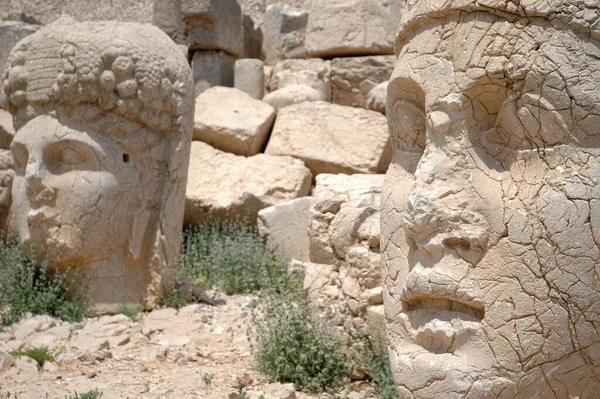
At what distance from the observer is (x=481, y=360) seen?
91.6 inches

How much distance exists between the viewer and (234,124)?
9.16m

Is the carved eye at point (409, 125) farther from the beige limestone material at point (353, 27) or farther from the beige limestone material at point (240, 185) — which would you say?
the beige limestone material at point (353, 27)

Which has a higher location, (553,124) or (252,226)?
(553,124)

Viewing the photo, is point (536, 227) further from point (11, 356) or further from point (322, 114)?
point (322, 114)

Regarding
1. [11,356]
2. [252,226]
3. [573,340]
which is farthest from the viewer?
[252,226]

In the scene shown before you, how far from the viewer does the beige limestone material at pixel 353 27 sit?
428 inches

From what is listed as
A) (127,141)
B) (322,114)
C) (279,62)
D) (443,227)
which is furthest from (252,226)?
(443,227)

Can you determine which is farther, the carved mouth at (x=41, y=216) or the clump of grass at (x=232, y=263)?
the clump of grass at (x=232, y=263)

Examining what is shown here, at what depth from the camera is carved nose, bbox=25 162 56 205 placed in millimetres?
5449

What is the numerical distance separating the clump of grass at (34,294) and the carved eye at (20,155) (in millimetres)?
666

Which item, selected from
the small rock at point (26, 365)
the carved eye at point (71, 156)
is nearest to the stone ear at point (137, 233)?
the carved eye at point (71, 156)

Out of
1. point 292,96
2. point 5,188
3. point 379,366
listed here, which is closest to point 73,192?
point 5,188

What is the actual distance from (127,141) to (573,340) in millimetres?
3944

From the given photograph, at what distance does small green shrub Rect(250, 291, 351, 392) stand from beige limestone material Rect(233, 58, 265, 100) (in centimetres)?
731
